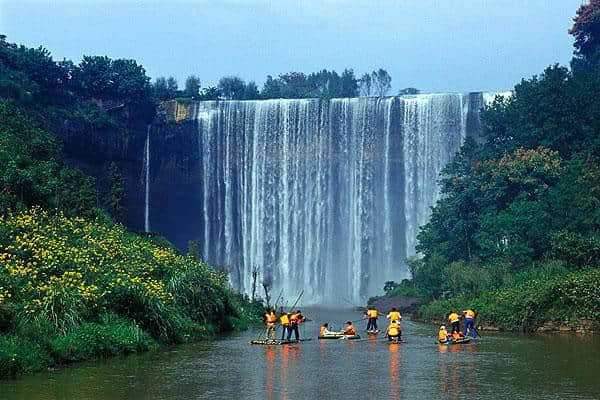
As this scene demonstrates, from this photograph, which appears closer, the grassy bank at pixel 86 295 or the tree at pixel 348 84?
the grassy bank at pixel 86 295

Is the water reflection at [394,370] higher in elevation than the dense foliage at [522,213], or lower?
lower

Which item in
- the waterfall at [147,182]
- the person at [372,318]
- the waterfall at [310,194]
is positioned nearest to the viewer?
the person at [372,318]

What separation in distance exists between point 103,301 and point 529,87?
111ft

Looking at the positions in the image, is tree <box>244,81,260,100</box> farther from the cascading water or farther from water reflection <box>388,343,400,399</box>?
water reflection <box>388,343,400,399</box>

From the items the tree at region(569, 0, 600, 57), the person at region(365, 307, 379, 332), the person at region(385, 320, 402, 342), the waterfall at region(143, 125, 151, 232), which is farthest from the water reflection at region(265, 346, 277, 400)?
the tree at region(569, 0, 600, 57)

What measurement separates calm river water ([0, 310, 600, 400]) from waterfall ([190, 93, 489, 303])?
35584 millimetres

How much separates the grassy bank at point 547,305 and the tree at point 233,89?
50.5m

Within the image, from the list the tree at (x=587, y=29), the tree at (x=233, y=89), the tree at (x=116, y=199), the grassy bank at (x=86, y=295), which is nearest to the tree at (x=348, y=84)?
the tree at (x=233, y=89)

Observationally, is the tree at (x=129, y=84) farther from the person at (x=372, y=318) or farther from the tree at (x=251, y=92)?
the person at (x=372, y=318)

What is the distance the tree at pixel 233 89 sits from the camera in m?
85.8

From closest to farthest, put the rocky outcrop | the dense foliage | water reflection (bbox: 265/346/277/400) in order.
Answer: water reflection (bbox: 265/346/277/400)
the dense foliage
the rocky outcrop

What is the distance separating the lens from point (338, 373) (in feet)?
72.0

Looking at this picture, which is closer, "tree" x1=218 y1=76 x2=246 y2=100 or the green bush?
the green bush

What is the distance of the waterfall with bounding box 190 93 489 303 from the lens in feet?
214
